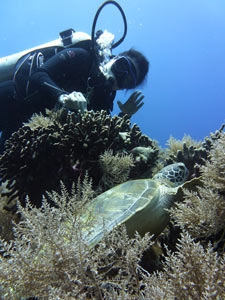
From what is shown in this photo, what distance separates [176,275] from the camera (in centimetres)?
96

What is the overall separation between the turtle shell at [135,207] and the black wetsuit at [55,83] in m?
2.63

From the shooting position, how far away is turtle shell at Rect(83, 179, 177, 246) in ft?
6.13

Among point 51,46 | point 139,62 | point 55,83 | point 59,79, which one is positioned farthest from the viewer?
point 139,62

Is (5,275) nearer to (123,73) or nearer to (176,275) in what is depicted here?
(176,275)

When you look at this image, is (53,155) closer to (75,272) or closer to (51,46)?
(75,272)

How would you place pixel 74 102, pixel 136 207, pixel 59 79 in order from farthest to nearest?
pixel 59 79
pixel 74 102
pixel 136 207

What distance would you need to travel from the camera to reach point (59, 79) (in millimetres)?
4414

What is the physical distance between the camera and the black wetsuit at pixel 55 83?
13.6 feet

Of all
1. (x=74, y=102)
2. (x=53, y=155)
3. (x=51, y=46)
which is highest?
(x=51, y=46)

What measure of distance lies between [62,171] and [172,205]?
142 cm

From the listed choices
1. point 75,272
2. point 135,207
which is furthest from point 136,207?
point 75,272

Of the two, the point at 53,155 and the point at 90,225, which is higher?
the point at 53,155

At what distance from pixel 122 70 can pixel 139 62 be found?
79 cm

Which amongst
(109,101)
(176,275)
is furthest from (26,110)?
(176,275)
